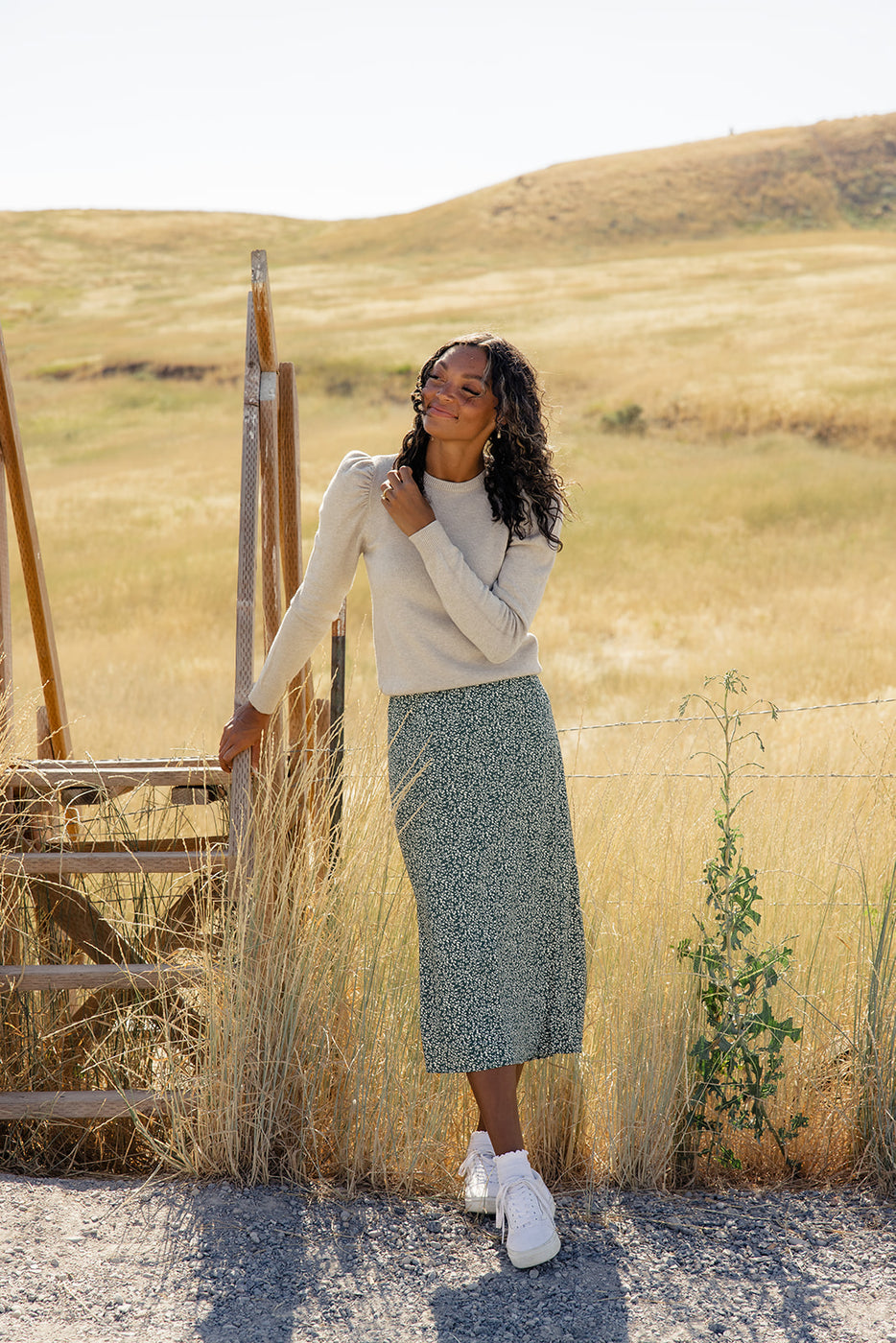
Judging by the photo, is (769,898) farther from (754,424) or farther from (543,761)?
(754,424)

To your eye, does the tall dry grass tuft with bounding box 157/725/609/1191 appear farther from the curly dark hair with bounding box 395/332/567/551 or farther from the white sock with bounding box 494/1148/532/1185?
the curly dark hair with bounding box 395/332/567/551

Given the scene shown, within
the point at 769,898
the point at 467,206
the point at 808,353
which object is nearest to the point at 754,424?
the point at 808,353

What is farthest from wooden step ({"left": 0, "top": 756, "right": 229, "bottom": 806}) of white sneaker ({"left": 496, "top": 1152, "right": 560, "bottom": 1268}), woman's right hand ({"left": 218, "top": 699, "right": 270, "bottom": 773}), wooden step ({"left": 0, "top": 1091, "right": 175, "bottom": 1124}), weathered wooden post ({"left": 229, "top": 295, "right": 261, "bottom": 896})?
white sneaker ({"left": 496, "top": 1152, "right": 560, "bottom": 1268})

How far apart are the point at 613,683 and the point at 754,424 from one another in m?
16.0

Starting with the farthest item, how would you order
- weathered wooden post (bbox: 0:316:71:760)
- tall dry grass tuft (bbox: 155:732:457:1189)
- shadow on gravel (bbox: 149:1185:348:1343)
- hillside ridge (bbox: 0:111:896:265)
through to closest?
hillside ridge (bbox: 0:111:896:265), weathered wooden post (bbox: 0:316:71:760), tall dry grass tuft (bbox: 155:732:457:1189), shadow on gravel (bbox: 149:1185:348:1343)

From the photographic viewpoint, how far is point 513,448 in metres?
2.71

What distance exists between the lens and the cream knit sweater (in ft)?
8.79

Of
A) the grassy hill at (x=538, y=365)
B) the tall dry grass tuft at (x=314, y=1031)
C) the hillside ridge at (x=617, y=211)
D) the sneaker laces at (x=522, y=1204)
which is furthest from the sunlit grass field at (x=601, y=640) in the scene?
the hillside ridge at (x=617, y=211)

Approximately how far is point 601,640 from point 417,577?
1064 centimetres

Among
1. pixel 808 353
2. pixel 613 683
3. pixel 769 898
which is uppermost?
pixel 808 353

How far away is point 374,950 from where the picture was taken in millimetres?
2957

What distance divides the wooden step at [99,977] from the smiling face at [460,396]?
1.42 metres

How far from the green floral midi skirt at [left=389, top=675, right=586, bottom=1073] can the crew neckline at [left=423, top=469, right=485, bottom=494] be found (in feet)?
1.47

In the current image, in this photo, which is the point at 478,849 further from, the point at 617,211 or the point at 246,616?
the point at 617,211
